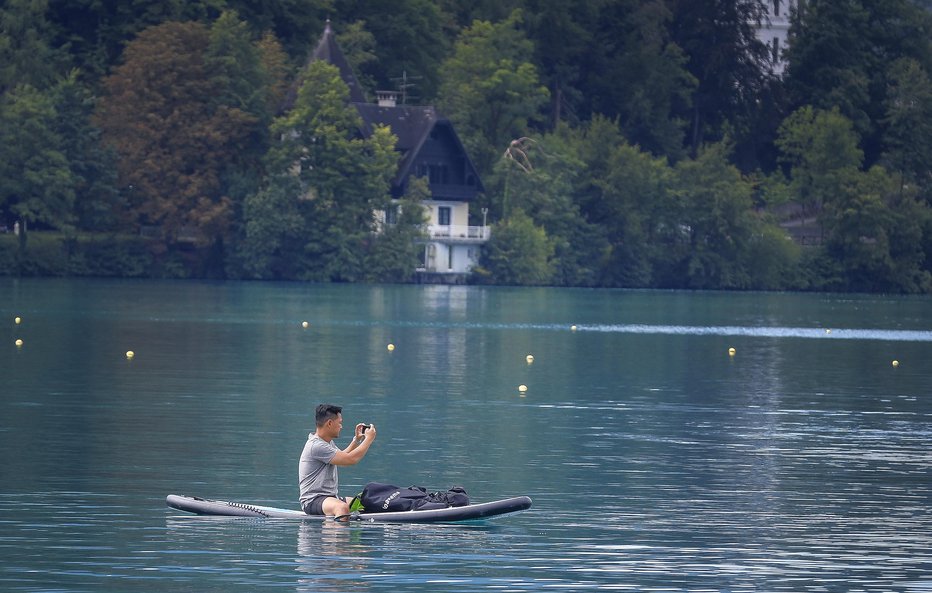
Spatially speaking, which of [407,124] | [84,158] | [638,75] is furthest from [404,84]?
[84,158]

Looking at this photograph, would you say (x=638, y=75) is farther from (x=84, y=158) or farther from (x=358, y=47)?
(x=84, y=158)

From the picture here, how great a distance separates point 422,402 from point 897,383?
53.4 feet

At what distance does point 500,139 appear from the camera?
15125cm

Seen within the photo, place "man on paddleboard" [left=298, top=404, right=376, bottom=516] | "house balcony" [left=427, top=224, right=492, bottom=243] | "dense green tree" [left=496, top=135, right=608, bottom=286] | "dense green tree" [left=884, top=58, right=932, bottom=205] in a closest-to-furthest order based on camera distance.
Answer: "man on paddleboard" [left=298, top=404, right=376, bottom=516], "house balcony" [left=427, top=224, right=492, bottom=243], "dense green tree" [left=496, top=135, right=608, bottom=286], "dense green tree" [left=884, top=58, right=932, bottom=205]

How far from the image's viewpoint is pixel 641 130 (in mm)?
166500

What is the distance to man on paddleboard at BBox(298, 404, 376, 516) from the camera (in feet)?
86.6

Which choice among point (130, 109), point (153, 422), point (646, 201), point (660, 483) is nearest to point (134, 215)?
point (130, 109)

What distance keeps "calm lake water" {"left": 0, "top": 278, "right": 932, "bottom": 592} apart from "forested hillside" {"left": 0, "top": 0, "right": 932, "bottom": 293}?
5735cm

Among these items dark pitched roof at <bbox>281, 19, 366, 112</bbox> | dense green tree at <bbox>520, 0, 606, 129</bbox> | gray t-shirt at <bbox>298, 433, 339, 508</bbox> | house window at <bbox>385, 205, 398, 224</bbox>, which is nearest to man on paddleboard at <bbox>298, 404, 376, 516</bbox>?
gray t-shirt at <bbox>298, 433, 339, 508</bbox>

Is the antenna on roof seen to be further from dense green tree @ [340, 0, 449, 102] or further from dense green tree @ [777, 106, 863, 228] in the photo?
dense green tree @ [777, 106, 863, 228]

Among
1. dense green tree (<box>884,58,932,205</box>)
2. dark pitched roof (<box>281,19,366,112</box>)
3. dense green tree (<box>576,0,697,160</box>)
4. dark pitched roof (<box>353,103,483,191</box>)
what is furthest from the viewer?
dense green tree (<box>576,0,697,160</box>)

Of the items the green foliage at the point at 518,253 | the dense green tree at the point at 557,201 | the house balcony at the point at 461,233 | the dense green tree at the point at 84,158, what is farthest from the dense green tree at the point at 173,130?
the dense green tree at the point at 557,201

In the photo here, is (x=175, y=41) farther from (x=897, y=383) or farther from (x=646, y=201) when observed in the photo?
(x=897, y=383)

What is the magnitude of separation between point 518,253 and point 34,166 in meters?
34.1
